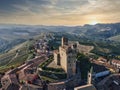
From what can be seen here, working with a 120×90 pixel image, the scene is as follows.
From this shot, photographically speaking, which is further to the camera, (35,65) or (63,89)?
(35,65)

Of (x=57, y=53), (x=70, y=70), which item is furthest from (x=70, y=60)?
(x=57, y=53)

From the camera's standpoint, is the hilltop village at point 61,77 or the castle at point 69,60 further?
the castle at point 69,60

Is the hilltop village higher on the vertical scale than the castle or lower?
lower

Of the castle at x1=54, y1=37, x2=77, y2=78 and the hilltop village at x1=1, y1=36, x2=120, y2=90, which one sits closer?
the hilltop village at x1=1, y1=36, x2=120, y2=90

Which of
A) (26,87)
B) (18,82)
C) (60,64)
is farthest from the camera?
(60,64)

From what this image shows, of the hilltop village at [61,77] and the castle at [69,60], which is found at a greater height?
the castle at [69,60]

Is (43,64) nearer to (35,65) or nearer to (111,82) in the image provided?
(35,65)

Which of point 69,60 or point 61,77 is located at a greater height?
point 69,60

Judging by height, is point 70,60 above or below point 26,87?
above

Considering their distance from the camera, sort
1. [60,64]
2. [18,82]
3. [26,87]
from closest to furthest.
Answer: [26,87] → [18,82] → [60,64]

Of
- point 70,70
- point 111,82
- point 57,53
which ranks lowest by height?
point 111,82

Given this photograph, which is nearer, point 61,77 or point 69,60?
point 61,77
